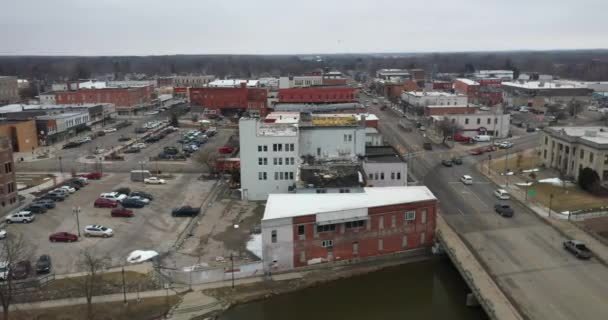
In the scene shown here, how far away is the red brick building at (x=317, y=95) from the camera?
61.0 meters

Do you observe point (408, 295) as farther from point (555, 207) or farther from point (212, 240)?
point (555, 207)

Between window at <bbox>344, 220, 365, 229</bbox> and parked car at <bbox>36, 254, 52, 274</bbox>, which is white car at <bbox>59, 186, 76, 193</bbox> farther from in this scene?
window at <bbox>344, 220, 365, 229</bbox>

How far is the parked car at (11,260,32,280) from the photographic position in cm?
2094

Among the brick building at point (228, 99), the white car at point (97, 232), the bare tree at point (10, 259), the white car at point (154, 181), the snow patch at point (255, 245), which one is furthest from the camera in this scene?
the brick building at point (228, 99)

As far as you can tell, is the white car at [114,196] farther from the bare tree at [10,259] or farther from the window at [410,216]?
the window at [410,216]

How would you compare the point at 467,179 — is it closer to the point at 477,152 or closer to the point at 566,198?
the point at 566,198

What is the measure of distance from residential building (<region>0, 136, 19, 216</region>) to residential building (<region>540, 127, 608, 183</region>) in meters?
35.7

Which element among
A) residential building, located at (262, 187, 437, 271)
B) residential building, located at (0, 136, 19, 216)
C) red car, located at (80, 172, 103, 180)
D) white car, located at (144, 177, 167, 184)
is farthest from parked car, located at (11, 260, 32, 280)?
red car, located at (80, 172, 103, 180)

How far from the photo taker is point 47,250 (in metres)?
23.9

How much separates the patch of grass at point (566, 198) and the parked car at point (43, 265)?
26.0m

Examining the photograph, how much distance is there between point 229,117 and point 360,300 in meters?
51.2

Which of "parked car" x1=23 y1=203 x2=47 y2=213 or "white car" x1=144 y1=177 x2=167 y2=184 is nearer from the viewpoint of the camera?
"parked car" x1=23 y1=203 x2=47 y2=213

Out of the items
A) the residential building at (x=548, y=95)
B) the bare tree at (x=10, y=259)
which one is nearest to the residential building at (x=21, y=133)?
the bare tree at (x=10, y=259)

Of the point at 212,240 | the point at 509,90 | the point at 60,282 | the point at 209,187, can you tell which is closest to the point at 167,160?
the point at 209,187
